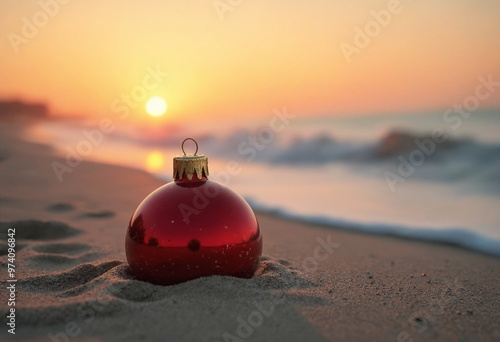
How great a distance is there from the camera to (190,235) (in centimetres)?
251

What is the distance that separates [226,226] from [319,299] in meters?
0.65

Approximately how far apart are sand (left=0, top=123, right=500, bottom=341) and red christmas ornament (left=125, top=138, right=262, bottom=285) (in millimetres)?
80

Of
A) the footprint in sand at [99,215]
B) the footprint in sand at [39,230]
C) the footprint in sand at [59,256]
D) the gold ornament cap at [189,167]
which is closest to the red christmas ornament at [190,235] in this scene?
the gold ornament cap at [189,167]

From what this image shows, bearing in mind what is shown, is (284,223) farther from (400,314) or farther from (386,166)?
(386,166)

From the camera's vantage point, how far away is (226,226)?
2.59 meters

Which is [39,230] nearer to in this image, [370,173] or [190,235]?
[190,235]

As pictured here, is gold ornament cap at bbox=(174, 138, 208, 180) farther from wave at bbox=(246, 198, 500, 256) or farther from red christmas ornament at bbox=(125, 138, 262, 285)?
wave at bbox=(246, 198, 500, 256)

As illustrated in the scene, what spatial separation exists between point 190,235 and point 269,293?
0.53 metres

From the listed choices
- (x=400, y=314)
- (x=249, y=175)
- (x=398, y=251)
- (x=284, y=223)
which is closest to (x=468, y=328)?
(x=400, y=314)

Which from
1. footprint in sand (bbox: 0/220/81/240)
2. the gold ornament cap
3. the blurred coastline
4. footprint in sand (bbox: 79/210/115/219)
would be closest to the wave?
the blurred coastline

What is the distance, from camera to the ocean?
534cm

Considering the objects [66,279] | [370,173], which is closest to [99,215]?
[66,279]

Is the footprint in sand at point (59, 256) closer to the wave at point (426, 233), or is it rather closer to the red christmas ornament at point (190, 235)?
the red christmas ornament at point (190, 235)

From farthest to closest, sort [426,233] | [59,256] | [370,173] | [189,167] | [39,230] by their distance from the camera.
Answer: [370,173], [426,233], [39,230], [59,256], [189,167]
